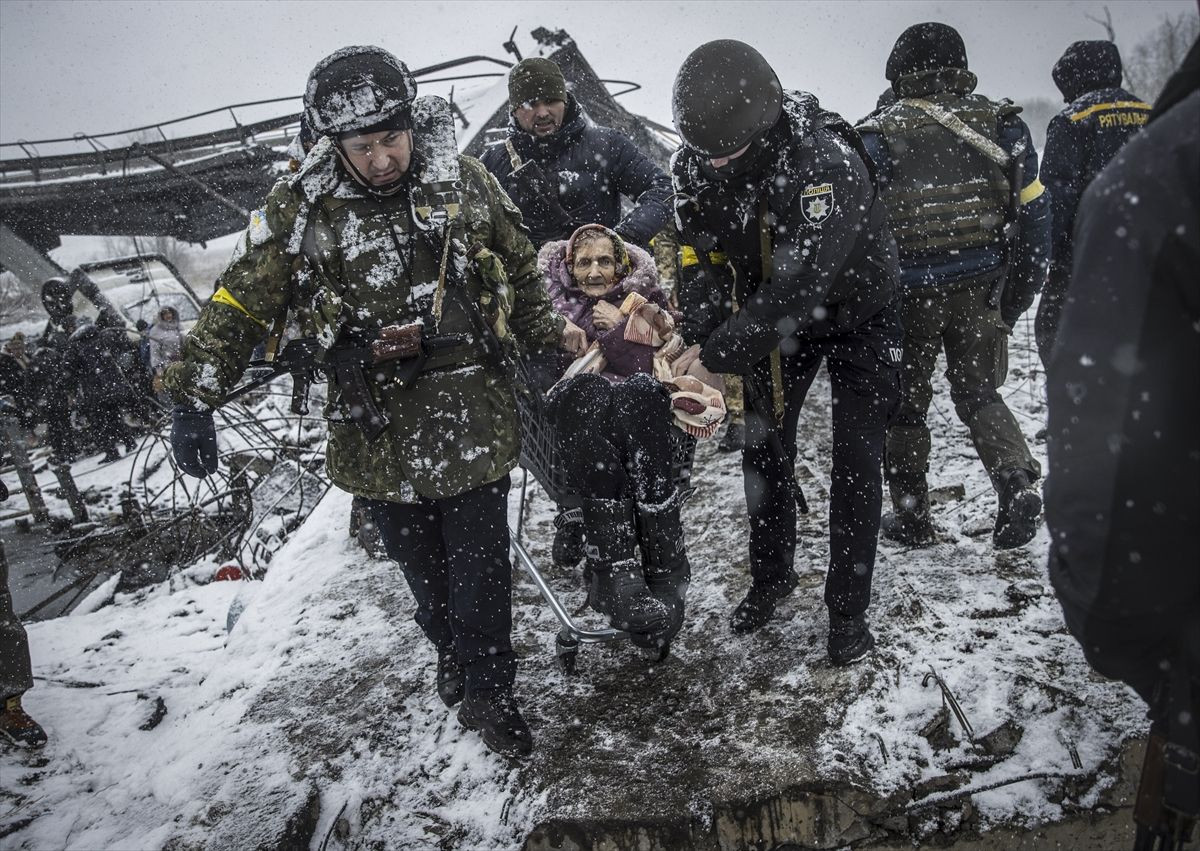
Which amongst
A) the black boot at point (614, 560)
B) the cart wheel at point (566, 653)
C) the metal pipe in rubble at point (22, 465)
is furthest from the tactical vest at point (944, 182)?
the metal pipe in rubble at point (22, 465)

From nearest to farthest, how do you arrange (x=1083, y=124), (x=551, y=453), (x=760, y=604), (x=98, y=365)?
(x=551, y=453)
(x=760, y=604)
(x=1083, y=124)
(x=98, y=365)

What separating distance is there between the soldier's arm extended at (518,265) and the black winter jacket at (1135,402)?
181 centimetres

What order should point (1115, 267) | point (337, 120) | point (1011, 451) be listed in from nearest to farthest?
point (1115, 267)
point (337, 120)
point (1011, 451)

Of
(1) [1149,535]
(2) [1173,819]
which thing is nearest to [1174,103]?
(1) [1149,535]

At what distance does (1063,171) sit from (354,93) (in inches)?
153

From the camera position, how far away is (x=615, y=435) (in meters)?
2.60

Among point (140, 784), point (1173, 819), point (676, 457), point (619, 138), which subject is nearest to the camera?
point (1173, 819)

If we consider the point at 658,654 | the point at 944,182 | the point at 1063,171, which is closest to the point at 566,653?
the point at 658,654

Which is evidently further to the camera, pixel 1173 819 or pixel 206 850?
pixel 206 850

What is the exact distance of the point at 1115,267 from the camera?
3.17 feet

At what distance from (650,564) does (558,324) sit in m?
0.97

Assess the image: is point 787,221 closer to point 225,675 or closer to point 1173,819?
point 1173,819

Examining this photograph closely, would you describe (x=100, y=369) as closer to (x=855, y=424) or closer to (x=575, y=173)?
(x=575, y=173)

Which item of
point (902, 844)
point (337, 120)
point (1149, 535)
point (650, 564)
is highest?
point (337, 120)
